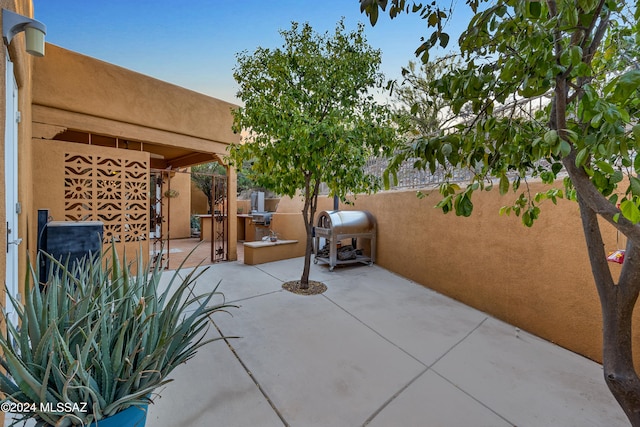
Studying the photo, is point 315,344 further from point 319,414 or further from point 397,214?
point 397,214

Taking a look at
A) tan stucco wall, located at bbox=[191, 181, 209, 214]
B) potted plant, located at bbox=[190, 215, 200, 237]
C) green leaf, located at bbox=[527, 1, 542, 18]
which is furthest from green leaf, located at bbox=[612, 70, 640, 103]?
tan stucco wall, located at bbox=[191, 181, 209, 214]

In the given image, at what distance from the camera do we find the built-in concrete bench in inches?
256

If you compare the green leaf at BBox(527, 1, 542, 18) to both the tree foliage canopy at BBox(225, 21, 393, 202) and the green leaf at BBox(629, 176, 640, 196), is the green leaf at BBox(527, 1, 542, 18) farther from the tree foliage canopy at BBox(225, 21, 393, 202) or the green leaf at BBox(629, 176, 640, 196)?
the tree foliage canopy at BBox(225, 21, 393, 202)

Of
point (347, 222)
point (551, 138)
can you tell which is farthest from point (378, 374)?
point (347, 222)

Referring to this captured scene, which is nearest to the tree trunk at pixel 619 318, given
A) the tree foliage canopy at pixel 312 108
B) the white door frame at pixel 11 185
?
the tree foliage canopy at pixel 312 108

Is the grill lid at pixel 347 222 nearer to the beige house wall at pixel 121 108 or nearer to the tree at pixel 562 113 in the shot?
the beige house wall at pixel 121 108

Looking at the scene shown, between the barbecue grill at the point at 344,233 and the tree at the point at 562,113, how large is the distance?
171 inches

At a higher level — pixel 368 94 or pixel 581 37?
pixel 368 94

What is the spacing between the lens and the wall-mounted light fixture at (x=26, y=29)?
74.1 inches

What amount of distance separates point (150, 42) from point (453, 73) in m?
6.73

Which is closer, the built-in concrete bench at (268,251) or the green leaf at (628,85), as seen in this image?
the green leaf at (628,85)

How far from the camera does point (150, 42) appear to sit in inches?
223

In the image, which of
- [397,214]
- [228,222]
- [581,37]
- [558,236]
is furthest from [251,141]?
[558,236]

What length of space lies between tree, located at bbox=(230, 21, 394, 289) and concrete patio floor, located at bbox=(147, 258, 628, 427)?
1685 millimetres
